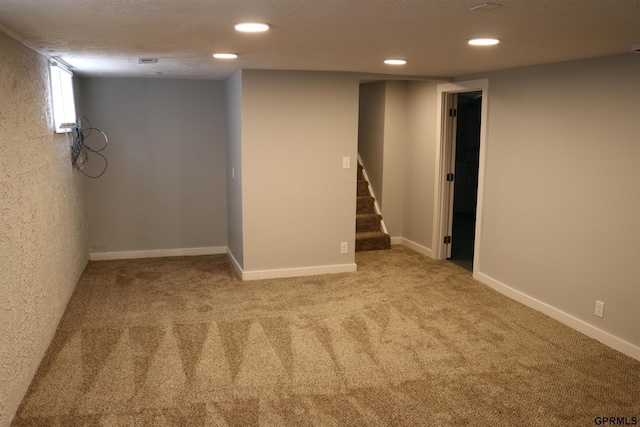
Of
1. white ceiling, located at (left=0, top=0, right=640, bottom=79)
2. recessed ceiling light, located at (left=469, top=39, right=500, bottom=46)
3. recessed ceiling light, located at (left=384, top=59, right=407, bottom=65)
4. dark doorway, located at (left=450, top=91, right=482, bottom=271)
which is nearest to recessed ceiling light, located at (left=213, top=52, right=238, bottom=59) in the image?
white ceiling, located at (left=0, top=0, right=640, bottom=79)

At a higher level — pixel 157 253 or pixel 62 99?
pixel 62 99

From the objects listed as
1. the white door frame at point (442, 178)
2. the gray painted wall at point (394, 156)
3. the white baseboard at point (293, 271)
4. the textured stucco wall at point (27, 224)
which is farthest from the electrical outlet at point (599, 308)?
the textured stucco wall at point (27, 224)

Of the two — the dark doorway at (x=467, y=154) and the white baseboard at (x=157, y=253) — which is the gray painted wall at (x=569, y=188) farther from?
the dark doorway at (x=467, y=154)

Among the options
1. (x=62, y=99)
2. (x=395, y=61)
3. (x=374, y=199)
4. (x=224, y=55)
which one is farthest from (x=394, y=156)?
(x=62, y=99)

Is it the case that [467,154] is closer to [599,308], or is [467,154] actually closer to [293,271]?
[293,271]

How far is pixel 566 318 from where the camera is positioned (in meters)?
4.24

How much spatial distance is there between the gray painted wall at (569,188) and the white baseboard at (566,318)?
0.04 metres

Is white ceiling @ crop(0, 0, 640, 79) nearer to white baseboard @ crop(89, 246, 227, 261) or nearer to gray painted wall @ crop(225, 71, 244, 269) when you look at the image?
gray painted wall @ crop(225, 71, 244, 269)

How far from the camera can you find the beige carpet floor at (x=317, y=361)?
9.76 feet

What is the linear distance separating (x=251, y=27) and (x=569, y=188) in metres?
2.72

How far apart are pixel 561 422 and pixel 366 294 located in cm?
225

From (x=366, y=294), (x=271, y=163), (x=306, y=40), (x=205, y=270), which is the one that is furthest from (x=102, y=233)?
(x=306, y=40)

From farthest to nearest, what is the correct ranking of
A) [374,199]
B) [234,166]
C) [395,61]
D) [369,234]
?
[374,199], [369,234], [234,166], [395,61]

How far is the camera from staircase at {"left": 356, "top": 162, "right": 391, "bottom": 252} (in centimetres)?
656
